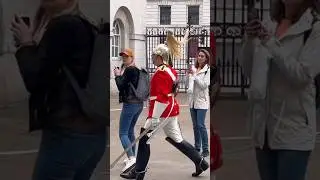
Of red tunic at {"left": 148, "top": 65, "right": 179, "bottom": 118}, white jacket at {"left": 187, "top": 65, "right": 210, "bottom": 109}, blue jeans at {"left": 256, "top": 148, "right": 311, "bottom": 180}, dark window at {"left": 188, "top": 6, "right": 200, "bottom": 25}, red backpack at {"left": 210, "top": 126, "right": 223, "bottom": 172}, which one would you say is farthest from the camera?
dark window at {"left": 188, "top": 6, "right": 200, "bottom": 25}

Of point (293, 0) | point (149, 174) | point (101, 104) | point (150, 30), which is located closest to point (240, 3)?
point (293, 0)

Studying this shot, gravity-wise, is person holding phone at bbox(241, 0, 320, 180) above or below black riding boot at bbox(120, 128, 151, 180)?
above

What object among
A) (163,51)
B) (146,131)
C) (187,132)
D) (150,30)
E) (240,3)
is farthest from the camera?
(150,30)

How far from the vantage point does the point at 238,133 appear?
2.44 metres

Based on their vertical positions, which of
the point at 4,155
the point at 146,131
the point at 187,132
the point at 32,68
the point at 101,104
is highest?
the point at 32,68

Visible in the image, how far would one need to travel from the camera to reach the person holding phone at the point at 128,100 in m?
6.14

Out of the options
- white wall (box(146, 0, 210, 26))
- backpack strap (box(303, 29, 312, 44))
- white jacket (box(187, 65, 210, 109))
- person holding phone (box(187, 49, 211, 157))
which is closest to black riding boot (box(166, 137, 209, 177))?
person holding phone (box(187, 49, 211, 157))

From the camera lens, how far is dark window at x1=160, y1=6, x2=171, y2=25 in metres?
29.3

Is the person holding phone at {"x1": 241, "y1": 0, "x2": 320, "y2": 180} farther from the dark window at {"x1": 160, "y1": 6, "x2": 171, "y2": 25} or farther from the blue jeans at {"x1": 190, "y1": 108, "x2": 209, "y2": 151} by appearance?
the dark window at {"x1": 160, "y1": 6, "x2": 171, "y2": 25}

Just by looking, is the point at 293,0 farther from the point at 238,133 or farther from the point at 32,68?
the point at 32,68

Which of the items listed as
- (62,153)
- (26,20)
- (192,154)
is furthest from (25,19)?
(192,154)

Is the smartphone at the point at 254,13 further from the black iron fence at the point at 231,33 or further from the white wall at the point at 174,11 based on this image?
the white wall at the point at 174,11

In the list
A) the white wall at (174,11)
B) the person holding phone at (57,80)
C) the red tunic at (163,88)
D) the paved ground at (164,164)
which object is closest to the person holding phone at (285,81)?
the person holding phone at (57,80)

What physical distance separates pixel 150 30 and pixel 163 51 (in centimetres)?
1918
